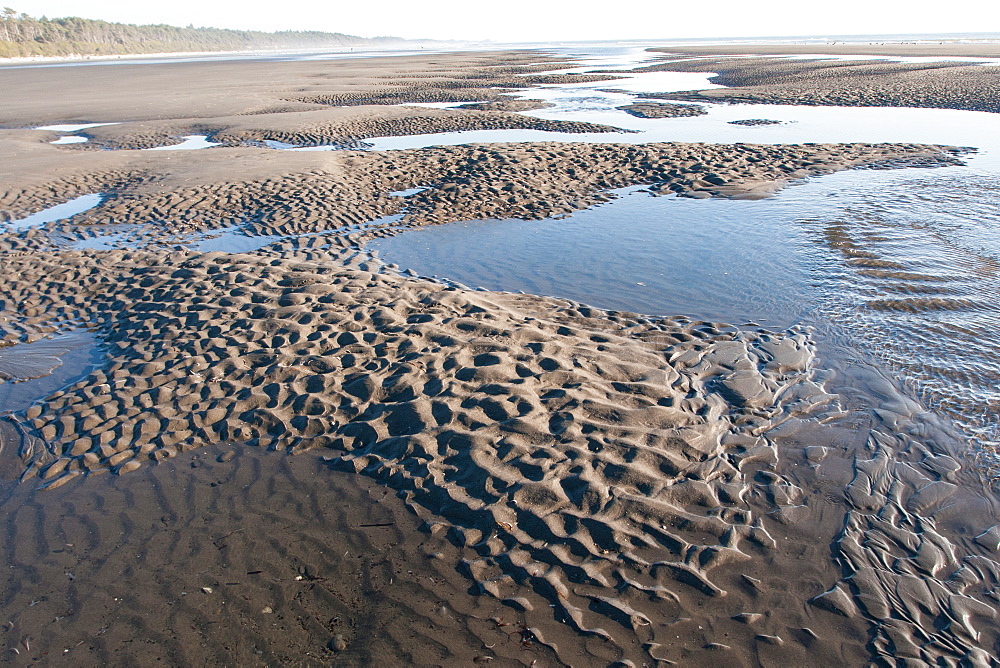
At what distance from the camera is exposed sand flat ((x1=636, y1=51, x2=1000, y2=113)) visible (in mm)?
28859

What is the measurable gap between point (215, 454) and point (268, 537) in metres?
1.48

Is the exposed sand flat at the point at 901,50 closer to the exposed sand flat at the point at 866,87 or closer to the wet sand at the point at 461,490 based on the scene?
the exposed sand flat at the point at 866,87

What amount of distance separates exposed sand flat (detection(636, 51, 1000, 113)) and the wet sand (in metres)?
29.4

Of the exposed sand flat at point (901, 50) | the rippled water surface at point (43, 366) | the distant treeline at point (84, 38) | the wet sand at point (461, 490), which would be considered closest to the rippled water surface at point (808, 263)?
the wet sand at point (461, 490)

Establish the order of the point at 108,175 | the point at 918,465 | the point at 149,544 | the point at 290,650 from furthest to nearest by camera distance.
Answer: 1. the point at 108,175
2. the point at 918,465
3. the point at 149,544
4. the point at 290,650

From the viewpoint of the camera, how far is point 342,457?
5.68 meters

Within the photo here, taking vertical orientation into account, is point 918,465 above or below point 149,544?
above

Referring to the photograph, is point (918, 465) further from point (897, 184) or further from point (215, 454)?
point (897, 184)

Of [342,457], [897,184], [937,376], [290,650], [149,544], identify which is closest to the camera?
[290,650]

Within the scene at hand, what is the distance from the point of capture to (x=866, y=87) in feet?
108

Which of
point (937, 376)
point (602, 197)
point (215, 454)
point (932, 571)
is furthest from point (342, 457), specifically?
point (602, 197)

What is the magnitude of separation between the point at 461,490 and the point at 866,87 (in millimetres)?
38208

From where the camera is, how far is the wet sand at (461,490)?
3969 millimetres

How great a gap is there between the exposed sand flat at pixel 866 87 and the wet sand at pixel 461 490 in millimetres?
29377
